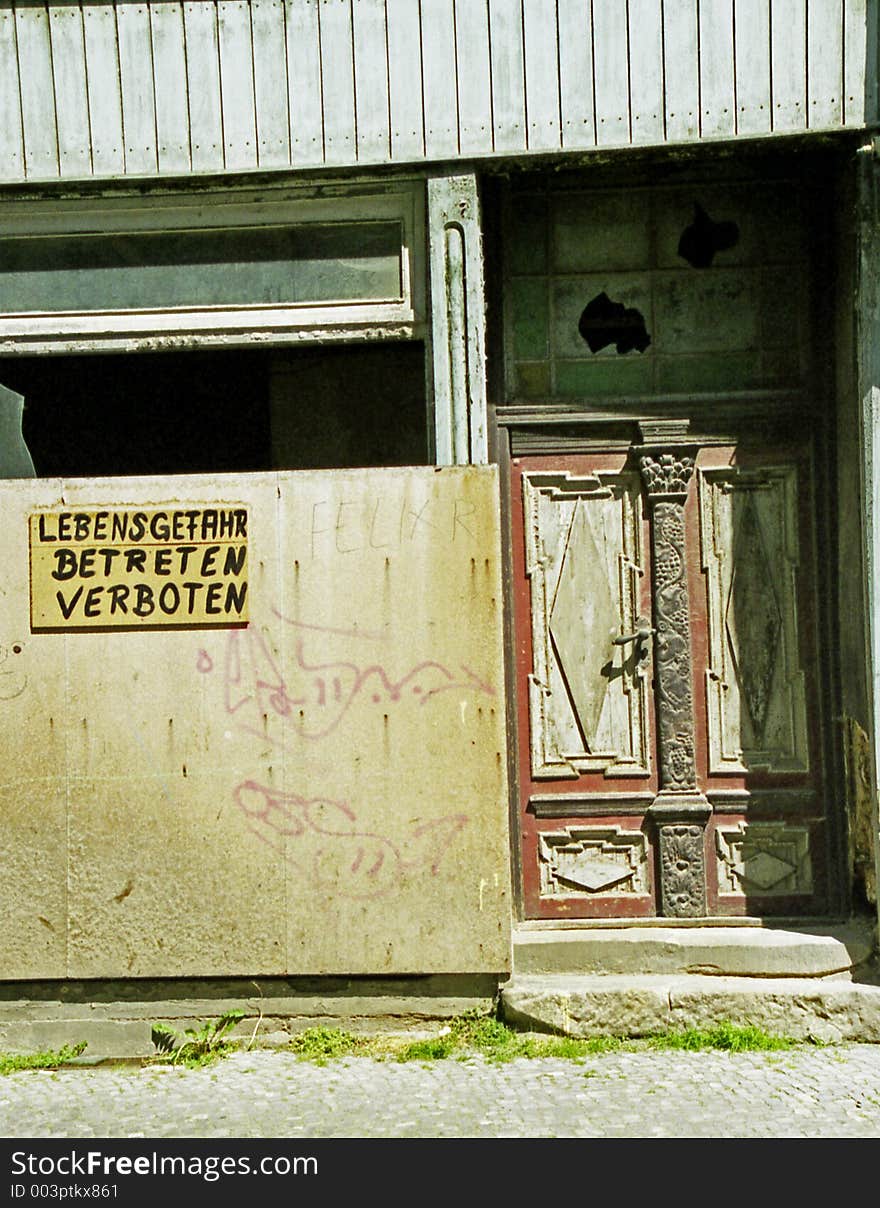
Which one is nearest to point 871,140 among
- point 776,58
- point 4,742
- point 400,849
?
point 776,58

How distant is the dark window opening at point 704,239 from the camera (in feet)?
22.7

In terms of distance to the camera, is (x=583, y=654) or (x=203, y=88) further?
(x=583, y=654)

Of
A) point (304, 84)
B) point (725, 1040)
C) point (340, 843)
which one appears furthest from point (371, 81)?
point (725, 1040)

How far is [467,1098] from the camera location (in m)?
5.50

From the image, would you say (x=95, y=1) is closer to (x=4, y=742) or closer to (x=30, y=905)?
(x=4, y=742)

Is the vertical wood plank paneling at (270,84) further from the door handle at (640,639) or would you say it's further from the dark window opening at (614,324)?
the door handle at (640,639)

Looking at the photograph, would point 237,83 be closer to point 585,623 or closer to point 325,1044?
point 585,623

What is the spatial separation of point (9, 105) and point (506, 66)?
89.0 inches

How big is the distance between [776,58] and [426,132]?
5.22 ft

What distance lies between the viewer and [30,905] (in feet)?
20.9

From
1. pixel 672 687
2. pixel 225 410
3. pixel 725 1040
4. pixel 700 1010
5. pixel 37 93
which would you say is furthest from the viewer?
pixel 225 410

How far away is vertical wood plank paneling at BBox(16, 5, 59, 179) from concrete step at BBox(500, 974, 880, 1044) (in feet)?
14.1

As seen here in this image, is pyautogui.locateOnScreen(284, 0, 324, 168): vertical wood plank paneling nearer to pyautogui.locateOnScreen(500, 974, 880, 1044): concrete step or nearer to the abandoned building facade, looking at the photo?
the abandoned building facade

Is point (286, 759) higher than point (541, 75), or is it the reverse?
point (541, 75)
